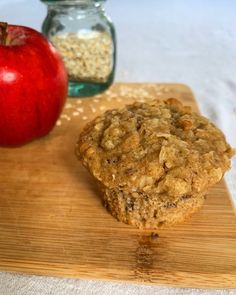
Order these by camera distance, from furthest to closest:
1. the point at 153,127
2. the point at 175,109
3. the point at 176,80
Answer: the point at 176,80 → the point at 175,109 → the point at 153,127

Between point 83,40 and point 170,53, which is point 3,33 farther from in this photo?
point 170,53

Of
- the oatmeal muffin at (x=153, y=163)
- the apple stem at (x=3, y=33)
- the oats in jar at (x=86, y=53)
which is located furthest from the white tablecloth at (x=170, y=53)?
the apple stem at (x=3, y=33)

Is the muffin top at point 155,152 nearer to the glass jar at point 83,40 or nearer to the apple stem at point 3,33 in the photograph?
the apple stem at point 3,33

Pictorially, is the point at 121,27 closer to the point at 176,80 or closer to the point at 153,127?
the point at 176,80

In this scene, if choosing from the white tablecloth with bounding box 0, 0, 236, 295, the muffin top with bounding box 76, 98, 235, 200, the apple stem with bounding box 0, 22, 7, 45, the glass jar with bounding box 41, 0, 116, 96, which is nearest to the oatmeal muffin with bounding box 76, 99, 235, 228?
the muffin top with bounding box 76, 98, 235, 200

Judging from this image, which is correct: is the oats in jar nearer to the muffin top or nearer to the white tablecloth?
the white tablecloth

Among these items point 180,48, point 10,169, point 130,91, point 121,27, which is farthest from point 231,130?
point 121,27
